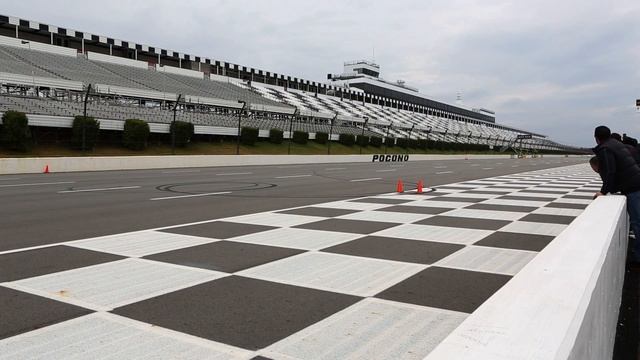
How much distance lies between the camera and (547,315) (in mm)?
2021

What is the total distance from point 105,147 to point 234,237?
30.4 meters

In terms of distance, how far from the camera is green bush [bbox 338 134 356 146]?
58750 mm

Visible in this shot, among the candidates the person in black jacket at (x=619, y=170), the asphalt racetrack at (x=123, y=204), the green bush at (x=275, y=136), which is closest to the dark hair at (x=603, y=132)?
the person in black jacket at (x=619, y=170)

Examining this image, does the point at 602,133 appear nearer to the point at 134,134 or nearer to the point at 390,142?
A: the point at 134,134

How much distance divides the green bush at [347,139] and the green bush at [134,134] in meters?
27.4

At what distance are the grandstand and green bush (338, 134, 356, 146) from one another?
0.93 m

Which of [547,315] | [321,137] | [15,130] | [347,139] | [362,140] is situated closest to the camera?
[547,315]

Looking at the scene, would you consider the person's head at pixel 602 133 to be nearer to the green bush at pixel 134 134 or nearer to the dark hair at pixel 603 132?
the dark hair at pixel 603 132

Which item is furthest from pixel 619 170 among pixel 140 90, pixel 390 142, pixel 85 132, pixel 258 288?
pixel 390 142

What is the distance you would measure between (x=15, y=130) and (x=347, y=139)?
120 feet

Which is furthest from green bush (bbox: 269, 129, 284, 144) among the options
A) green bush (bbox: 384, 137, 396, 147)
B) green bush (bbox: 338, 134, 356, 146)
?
green bush (bbox: 384, 137, 396, 147)

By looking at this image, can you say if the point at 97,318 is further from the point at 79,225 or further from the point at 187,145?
the point at 187,145

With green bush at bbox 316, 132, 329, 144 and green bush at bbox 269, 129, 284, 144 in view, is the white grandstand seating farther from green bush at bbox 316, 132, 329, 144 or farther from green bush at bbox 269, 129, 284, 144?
green bush at bbox 269, 129, 284, 144

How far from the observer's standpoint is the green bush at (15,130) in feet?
92.6
